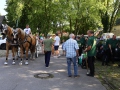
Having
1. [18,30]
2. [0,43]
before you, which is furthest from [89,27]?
[18,30]

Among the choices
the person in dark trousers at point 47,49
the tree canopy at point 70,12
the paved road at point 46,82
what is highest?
the tree canopy at point 70,12

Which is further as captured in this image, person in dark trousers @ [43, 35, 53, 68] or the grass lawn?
person in dark trousers @ [43, 35, 53, 68]

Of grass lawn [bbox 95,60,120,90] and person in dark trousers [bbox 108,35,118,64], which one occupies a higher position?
person in dark trousers [bbox 108,35,118,64]

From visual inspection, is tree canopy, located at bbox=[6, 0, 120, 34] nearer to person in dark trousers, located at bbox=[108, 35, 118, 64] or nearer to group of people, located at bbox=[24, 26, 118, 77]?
group of people, located at bbox=[24, 26, 118, 77]

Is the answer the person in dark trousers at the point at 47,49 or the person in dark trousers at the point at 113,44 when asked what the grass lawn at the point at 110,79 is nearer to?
the person in dark trousers at the point at 113,44

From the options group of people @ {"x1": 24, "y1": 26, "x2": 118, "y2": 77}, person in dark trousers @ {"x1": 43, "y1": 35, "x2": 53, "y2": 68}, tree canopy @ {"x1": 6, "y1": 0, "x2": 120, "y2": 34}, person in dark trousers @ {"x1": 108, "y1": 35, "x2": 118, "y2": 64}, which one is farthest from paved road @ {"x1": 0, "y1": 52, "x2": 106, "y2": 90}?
tree canopy @ {"x1": 6, "y1": 0, "x2": 120, "y2": 34}

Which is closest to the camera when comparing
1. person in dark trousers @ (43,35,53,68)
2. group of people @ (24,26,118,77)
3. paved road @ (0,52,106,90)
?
paved road @ (0,52,106,90)

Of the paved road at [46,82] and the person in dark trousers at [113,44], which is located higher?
the person in dark trousers at [113,44]

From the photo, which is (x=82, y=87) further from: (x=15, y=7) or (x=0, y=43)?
(x=15, y=7)

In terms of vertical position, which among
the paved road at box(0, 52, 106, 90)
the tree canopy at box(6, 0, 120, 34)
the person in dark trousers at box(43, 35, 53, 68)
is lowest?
the paved road at box(0, 52, 106, 90)

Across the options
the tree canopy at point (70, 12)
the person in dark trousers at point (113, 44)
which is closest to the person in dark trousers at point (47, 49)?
the person in dark trousers at point (113, 44)

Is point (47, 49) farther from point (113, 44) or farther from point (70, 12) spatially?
point (70, 12)

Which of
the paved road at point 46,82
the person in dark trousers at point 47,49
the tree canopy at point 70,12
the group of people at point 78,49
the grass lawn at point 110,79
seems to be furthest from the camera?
the tree canopy at point 70,12

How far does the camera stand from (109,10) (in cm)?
3944
